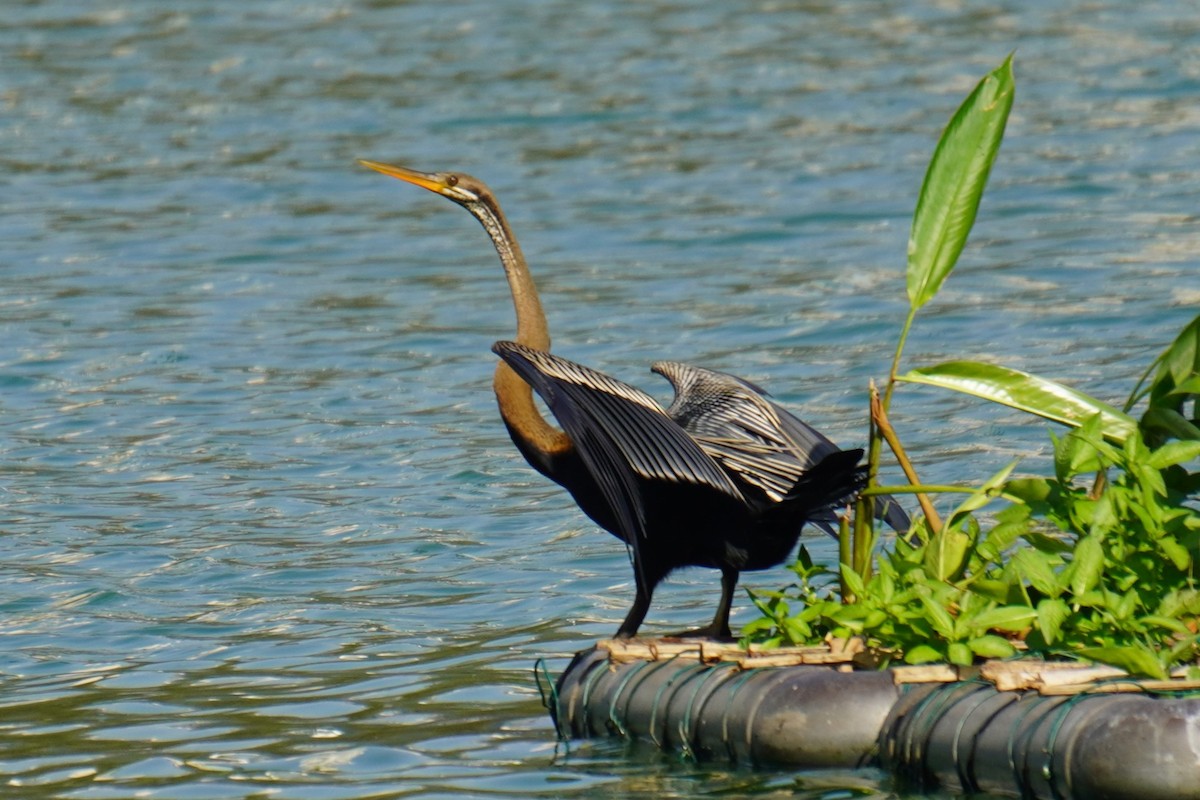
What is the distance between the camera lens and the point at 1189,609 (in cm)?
496

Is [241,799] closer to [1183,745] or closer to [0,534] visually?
[1183,745]

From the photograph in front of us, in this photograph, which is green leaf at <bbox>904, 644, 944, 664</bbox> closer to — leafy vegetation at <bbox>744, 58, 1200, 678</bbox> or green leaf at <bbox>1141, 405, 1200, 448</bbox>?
leafy vegetation at <bbox>744, 58, 1200, 678</bbox>

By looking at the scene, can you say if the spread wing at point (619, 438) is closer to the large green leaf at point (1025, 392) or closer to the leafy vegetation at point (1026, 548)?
the leafy vegetation at point (1026, 548)

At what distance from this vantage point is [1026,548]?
197 inches

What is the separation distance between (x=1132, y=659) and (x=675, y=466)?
135cm

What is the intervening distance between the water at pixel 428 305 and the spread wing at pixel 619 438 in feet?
2.40

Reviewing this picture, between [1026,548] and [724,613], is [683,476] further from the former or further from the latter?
[1026,548]

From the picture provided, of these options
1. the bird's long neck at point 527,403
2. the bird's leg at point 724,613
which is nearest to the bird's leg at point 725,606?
the bird's leg at point 724,613

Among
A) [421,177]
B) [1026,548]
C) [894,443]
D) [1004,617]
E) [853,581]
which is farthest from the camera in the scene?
[421,177]

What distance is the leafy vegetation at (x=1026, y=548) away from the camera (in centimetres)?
492

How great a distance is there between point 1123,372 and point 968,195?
16.4 ft

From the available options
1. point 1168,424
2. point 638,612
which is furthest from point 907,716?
point 638,612

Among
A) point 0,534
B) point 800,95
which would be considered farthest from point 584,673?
point 800,95

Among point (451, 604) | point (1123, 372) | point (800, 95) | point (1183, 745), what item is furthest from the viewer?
point (800, 95)
